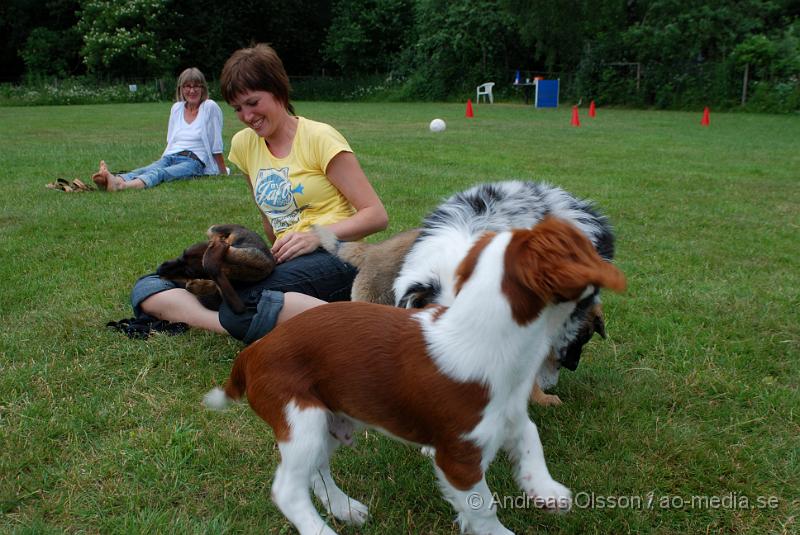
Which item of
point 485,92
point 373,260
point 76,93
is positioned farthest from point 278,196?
point 76,93

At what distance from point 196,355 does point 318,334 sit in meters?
1.90

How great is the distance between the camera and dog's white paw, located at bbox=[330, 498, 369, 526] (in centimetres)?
248

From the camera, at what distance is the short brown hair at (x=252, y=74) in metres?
3.88

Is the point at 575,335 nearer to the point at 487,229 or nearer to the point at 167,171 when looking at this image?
the point at 487,229

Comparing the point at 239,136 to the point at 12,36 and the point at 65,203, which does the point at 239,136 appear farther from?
the point at 12,36

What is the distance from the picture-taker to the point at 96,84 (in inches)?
1468

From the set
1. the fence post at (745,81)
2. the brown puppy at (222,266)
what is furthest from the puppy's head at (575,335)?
the fence post at (745,81)

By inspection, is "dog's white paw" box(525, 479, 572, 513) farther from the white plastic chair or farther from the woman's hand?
the white plastic chair

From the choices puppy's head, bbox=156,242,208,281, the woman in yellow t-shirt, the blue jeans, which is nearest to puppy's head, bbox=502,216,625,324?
the woman in yellow t-shirt

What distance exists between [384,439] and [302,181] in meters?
1.72

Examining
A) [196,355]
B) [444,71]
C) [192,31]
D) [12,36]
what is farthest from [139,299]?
[12,36]

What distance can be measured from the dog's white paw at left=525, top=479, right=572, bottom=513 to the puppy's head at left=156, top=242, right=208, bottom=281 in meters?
2.59

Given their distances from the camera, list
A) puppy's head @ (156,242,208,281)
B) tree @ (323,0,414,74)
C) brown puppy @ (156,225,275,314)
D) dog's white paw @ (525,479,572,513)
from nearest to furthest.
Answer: dog's white paw @ (525,479,572,513) < brown puppy @ (156,225,275,314) < puppy's head @ (156,242,208,281) < tree @ (323,0,414,74)

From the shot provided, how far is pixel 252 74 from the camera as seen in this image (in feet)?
12.7
